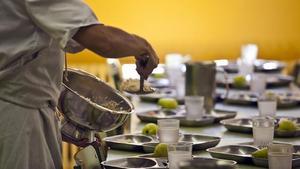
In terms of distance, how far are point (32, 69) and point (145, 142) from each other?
23.8 inches

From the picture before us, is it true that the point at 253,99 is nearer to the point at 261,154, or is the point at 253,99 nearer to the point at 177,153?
the point at 261,154

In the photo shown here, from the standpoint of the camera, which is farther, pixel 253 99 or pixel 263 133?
pixel 253 99

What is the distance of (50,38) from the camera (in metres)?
1.99

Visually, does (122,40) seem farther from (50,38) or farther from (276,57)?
(276,57)

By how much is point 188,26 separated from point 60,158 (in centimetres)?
428

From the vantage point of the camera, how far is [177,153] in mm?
1979

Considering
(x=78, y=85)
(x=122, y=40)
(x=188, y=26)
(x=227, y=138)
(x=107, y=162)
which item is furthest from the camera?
(x=188, y=26)

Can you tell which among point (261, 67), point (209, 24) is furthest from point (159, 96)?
point (209, 24)

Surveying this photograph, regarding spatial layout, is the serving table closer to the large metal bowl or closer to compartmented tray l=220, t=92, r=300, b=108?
compartmented tray l=220, t=92, r=300, b=108

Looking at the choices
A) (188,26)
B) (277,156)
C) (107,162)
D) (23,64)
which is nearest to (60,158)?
(107,162)

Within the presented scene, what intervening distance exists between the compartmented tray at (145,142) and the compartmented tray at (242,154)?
94 mm

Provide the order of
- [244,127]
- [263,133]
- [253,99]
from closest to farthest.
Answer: [263,133] < [244,127] < [253,99]

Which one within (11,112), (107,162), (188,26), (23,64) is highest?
(188,26)

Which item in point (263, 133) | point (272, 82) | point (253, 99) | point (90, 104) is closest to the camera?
point (90, 104)
